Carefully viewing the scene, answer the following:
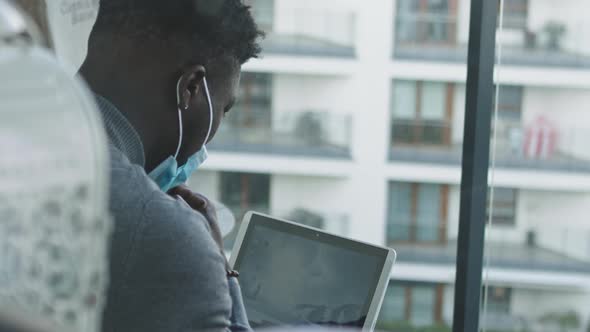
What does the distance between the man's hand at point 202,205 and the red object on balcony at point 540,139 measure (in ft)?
11.3

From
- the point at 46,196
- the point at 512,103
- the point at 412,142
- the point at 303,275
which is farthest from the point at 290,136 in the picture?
the point at 46,196

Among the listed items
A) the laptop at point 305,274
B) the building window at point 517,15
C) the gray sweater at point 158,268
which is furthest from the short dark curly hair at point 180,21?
the building window at point 517,15

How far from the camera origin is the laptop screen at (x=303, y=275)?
98 cm

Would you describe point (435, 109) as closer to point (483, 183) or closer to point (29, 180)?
point (483, 183)

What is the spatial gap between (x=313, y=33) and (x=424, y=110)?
26.7 inches

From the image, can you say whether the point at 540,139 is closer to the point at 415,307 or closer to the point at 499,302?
the point at 499,302

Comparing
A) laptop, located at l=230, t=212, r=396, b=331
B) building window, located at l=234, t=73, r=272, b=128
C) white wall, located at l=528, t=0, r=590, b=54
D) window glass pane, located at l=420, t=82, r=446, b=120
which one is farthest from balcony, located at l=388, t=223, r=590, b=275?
laptop, located at l=230, t=212, r=396, b=331

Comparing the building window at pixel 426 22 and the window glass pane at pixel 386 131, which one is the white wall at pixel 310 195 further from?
the building window at pixel 426 22

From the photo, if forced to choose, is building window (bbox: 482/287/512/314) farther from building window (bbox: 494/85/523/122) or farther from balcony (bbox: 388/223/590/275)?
building window (bbox: 494/85/523/122)

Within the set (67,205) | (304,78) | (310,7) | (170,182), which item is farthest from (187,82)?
(310,7)

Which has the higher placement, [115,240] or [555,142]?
[115,240]

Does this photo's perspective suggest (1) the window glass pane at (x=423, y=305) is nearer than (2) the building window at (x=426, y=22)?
Yes

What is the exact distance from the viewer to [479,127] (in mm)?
1221

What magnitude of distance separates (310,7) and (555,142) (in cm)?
131
